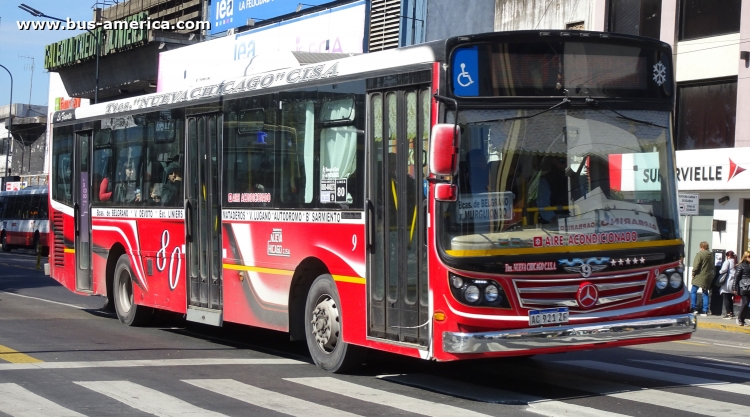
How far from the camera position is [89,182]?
53.8 feet

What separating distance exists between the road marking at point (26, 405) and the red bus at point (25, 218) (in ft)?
130

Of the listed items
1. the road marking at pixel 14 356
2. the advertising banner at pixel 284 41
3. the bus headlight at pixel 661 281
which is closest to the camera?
the bus headlight at pixel 661 281

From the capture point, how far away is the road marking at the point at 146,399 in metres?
8.41

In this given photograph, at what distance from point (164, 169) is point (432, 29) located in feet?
67.9

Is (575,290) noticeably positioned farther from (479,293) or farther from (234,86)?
(234,86)

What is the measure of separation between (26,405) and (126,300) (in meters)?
7.01

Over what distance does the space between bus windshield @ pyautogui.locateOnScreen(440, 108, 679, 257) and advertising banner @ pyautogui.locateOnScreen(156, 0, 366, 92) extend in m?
21.6

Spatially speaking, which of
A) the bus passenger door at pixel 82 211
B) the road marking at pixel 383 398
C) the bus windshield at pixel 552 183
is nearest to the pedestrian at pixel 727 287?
the bus passenger door at pixel 82 211

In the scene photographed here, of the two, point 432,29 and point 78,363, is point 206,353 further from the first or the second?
point 432,29

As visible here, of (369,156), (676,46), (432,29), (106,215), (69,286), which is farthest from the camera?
(432,29)

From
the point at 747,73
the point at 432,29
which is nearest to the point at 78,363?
the point at 747,73

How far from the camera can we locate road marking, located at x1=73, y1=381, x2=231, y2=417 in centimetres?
841

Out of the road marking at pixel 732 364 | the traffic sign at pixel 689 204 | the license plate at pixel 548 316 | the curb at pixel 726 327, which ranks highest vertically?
the traffic sign at pixel 689 204

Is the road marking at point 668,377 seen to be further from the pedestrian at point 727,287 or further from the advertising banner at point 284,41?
the advertising banner at point 284,41
